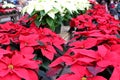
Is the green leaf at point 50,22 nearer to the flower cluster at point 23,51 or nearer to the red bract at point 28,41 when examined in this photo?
the flower cluster at point 23,51

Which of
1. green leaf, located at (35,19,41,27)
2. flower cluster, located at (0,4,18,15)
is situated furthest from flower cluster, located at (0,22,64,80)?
flower cluster, located at (0,4,18,15)

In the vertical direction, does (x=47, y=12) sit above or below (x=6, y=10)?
above

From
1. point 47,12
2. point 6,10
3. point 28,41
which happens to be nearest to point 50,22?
point 47,12

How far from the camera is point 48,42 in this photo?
163 centimetres

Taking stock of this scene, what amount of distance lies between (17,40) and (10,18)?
5.81 m

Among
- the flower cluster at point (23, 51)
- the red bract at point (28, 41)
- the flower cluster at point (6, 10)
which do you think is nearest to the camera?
the flower cluster at point (23, 51)

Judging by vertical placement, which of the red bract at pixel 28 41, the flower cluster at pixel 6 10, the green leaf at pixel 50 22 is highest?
the red bract at pixel 28 41

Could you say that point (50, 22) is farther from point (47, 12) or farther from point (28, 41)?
point (28, 41)

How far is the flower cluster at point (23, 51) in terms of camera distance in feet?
3.77

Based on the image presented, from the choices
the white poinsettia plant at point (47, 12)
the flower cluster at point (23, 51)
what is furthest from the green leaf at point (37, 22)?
the flower cluster at point (23, 51)

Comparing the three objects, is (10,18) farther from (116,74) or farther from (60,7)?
(116,74)

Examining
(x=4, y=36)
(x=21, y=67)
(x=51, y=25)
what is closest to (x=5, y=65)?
(x=21, y=67)

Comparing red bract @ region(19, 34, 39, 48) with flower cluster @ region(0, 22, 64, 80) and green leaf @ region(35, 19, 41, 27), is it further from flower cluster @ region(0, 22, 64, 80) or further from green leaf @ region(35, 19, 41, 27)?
green leaf @ region(35, 19, 41, 27)

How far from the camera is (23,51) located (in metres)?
1.43
